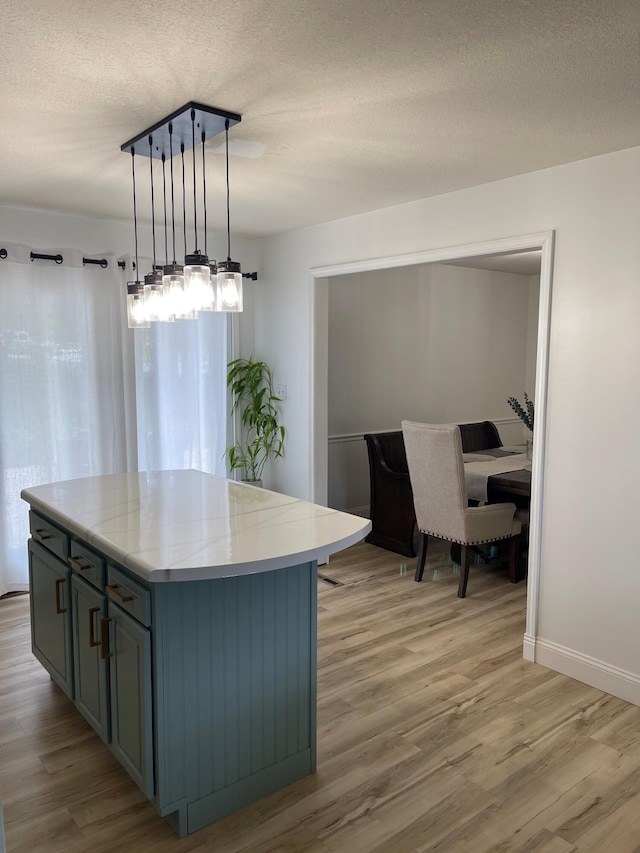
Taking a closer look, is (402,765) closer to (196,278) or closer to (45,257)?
(196,278)

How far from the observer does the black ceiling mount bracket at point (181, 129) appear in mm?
2326

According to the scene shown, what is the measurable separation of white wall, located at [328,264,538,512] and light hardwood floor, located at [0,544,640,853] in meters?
2.45

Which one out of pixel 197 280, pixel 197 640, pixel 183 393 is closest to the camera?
pixel 197 640

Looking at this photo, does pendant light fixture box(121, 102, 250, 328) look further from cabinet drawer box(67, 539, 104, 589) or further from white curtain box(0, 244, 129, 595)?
white curtain box(0, 244, 129, 595)

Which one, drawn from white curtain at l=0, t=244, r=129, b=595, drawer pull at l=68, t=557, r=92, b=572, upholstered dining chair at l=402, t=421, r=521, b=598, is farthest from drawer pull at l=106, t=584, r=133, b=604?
upholstered dining chair at l=402, t=421, r=521, b=598

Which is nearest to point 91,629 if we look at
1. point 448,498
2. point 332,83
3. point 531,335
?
point 332,83

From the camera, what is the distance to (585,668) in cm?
309

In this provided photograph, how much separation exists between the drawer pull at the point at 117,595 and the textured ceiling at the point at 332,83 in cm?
164

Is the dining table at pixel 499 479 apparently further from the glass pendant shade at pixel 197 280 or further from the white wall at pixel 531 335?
the glass pendant shade at pixel 197 280

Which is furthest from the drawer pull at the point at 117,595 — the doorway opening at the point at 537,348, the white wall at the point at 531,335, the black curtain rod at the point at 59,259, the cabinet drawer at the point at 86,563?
the white wall at the point at 531,335

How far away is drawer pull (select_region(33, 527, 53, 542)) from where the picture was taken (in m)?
2.77

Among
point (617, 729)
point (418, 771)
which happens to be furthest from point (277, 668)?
point (617, 729)

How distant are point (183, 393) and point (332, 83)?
117 inches

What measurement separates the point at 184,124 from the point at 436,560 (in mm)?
3601
